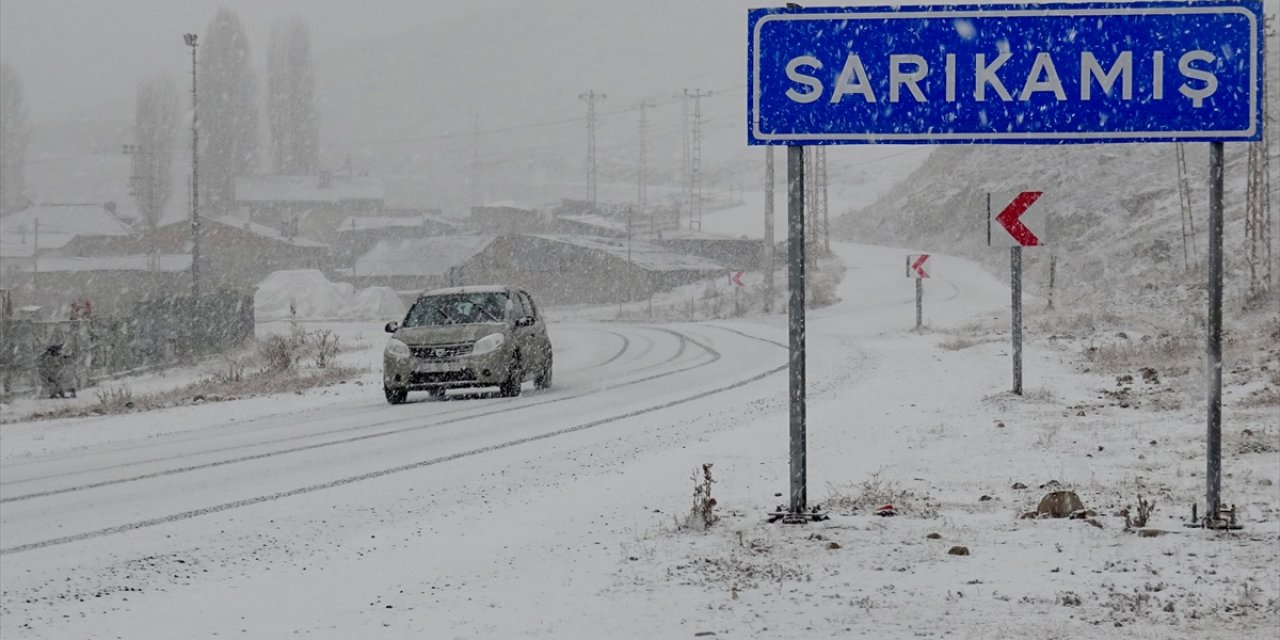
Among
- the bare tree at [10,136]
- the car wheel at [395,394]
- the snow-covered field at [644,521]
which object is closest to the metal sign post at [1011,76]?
the snow-covered field at [644,521]

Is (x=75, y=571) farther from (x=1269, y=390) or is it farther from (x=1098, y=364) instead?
(x=1098, y=364)

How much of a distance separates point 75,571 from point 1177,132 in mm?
7099

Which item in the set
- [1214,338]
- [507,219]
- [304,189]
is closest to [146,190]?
[304,189]

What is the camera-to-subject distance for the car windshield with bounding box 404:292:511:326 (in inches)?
798

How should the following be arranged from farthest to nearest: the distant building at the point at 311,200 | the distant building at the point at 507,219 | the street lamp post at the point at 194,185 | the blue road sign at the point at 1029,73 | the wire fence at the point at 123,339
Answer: the distant building at the point at 311,200 < the distant building at the point at 507,219 < the street lamp post at the point at 194,185 < the wire fence at the point at 123,339 < the blue road sign at the point at 1029,73

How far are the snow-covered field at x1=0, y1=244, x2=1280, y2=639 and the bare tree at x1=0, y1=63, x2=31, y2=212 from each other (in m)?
126

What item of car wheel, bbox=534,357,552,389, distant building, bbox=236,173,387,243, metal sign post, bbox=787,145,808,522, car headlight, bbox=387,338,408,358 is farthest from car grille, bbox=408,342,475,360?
distant building, bbox=236,173,387,243

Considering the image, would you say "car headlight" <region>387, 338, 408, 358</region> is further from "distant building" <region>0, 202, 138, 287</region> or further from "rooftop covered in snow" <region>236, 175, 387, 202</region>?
"rooftop covered in snow" <region>236, 175, 387, 202</region>

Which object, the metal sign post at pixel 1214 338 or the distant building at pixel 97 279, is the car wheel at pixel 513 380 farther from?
the distant building at pixel 97 279

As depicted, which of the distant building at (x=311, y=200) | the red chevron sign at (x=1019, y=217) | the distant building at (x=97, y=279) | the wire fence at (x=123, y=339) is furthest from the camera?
the distant building at (x=311, y=200)

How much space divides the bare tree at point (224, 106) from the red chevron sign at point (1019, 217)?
359 feet

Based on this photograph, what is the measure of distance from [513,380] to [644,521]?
455 inches

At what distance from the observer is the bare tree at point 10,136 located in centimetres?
13162

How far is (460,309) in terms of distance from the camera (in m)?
20.5
